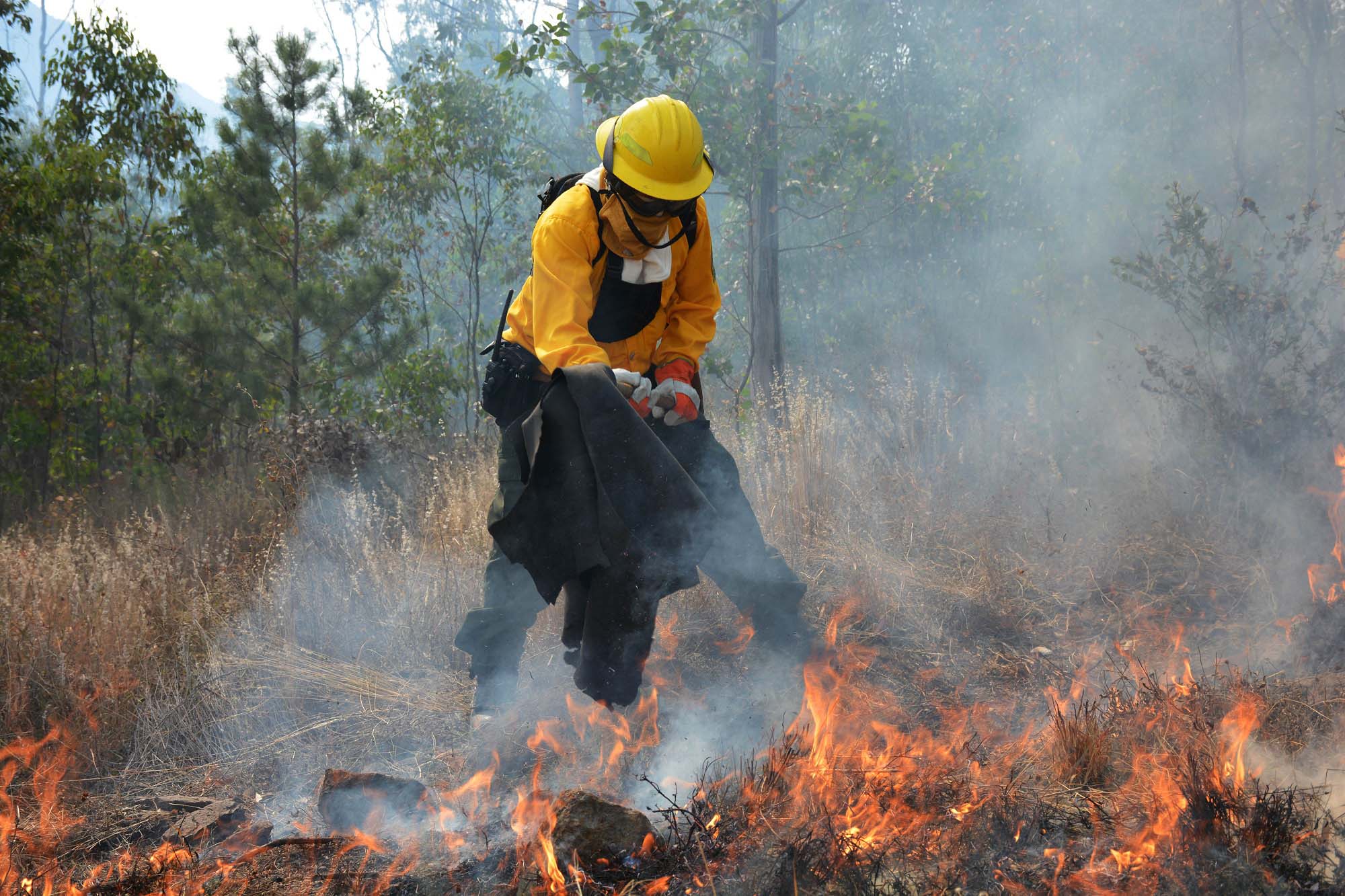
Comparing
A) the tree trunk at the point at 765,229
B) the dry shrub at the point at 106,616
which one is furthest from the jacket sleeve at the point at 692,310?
the tree trunk at the point at 765,229

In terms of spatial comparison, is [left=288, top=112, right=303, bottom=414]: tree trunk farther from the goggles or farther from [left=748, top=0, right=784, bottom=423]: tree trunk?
Answer: the goggles

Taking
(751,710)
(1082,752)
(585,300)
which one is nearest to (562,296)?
(585,300)

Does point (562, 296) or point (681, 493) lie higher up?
point (562, 296)

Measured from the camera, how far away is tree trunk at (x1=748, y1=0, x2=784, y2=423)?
670cm

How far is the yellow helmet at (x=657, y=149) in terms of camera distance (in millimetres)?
2658

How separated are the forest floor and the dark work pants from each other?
217mm

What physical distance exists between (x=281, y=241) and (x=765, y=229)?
418 cm

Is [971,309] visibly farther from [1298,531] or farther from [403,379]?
[403,379]

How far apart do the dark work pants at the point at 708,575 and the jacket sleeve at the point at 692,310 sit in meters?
0.28

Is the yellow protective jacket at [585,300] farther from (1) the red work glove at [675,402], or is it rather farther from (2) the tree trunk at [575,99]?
(2) the tree trunk at [575,99]

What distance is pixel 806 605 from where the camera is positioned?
4.16m

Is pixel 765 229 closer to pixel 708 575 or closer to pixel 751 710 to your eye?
pixel 708 575

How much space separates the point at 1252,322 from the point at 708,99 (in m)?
4.26

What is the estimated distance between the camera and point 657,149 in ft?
8.72
